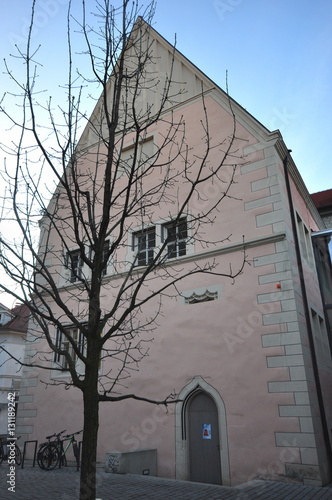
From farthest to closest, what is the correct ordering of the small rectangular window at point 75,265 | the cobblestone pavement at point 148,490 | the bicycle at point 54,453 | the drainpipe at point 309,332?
the bicycle at point 54,453 < the drainpipe at point 309,332 < the cobblestone pavement at point 148,490 < the small rectangular window at point 75,265

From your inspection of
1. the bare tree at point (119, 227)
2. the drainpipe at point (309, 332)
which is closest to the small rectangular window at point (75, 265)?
the bare tree at point (119, 227)

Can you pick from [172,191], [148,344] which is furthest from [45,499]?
[172,191]

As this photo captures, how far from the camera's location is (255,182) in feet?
36.0

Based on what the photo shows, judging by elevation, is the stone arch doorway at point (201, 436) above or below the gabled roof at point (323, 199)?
below

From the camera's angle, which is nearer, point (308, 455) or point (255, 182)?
point (308, 455)

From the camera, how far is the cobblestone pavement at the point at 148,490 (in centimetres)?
680

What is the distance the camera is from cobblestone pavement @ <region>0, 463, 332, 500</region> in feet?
22.3

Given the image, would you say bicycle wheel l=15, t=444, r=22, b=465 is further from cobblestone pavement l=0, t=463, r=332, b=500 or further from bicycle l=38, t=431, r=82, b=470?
cobblestone pavement l=0, t=463, r=332, b=500

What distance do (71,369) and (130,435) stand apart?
22.1 ft

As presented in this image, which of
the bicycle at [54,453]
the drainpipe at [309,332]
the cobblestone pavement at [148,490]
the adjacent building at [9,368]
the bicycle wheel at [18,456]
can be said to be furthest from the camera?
the adjacent building at [9,368]

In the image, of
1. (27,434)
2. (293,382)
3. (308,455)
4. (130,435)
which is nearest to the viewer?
(308,455)

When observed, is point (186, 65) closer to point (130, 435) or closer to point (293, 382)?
point (293, 382)

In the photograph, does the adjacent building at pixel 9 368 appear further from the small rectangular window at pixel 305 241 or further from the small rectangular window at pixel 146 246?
the small rectangular window at pixel 305 241

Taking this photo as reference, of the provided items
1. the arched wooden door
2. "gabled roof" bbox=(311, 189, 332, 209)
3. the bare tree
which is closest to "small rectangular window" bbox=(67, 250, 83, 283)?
the bare tree
